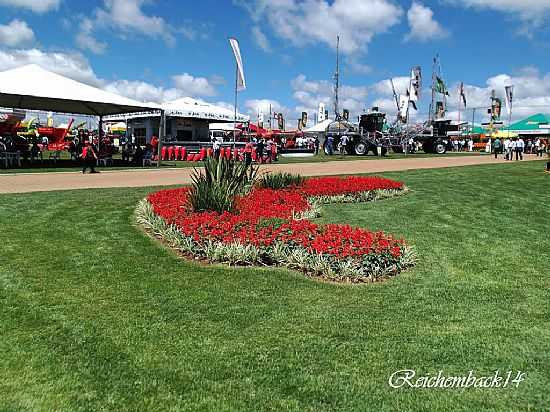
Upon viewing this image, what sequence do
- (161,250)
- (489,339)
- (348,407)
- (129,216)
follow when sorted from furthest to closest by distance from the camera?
(129,216)
(161,250)
(489,339)
(348,407)

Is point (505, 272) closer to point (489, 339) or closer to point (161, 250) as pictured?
point (489, 339)

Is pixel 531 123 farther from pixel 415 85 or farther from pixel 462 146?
pixel 415 85

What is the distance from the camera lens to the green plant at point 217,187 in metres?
8.49

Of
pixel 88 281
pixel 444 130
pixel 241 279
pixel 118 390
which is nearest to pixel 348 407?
pixel 118 390

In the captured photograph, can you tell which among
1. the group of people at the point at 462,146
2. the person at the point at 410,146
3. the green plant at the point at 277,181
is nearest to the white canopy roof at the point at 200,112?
the person at the point at 410,146

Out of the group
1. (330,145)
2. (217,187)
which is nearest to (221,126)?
(330,145)

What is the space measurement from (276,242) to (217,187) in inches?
84.7

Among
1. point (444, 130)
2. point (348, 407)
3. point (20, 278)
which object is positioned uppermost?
point (444, 130)

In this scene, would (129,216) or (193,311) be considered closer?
(193,311)

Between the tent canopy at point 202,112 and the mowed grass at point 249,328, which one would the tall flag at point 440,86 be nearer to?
the tent canopy at point 202,112

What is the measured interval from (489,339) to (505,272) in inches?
95.2

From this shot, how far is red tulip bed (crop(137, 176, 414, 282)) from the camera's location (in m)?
6.36

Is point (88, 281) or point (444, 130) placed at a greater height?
point (444, 130)

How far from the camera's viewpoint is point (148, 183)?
15984 mm
